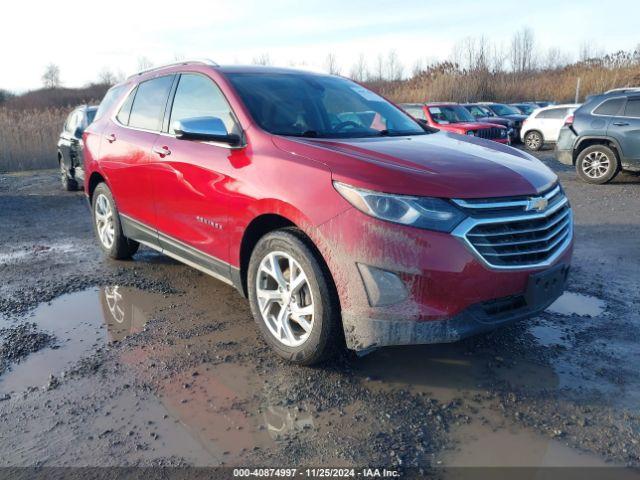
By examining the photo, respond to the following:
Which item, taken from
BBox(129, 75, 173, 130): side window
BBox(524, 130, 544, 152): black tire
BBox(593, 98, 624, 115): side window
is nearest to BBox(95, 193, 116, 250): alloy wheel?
BBox(129, 75, 173, 130): side window

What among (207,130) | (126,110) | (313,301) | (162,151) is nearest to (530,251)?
(313,301)

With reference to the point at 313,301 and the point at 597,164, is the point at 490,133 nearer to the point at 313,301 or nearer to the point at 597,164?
the point at 597,164

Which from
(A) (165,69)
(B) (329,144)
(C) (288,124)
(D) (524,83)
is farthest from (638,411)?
→ (D) (524,83)

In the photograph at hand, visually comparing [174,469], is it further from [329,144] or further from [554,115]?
[554,115]

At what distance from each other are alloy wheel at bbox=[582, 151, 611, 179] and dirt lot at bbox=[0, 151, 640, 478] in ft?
21.9

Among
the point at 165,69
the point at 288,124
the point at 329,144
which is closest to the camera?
the point at 329,144

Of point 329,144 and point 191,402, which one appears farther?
point 329,144

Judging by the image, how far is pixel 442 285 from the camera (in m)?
2.76

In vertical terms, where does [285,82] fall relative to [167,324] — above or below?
above

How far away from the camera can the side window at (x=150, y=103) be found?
4.61 meters

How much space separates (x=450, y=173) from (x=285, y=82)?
1786mm

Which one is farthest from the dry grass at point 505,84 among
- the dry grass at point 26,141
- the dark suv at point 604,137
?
the dark suv at point 604,137

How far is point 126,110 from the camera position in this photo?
520 cm

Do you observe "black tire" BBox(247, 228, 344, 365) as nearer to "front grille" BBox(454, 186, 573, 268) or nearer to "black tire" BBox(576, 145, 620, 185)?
"front grille" BBox(454, 186, 573, 268)
